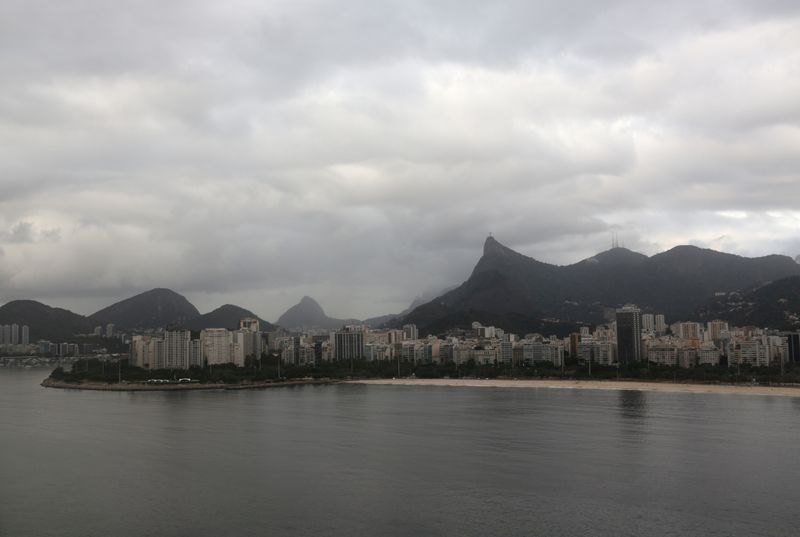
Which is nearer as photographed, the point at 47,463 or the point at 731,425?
the point at 47,463

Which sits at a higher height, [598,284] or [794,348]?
[598,284]

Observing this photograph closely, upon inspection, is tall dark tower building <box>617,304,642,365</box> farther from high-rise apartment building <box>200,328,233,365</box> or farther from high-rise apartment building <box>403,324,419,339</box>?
high-rise apartment building <box>403,324,419,339</box>

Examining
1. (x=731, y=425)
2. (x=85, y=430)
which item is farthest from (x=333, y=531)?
(x=731, y=425)

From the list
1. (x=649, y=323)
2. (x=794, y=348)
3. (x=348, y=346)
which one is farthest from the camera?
(x=649, y=323)

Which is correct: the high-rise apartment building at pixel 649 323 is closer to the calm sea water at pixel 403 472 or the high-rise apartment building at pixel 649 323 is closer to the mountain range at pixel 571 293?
the mountain range at pixel 571 293

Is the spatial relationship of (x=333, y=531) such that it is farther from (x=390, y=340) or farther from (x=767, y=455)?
(x=390, y=340)

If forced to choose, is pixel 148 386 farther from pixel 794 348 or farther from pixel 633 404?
pixel 794 348

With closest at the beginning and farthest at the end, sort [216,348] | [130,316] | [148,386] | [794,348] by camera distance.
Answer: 1. [148,386]
2. [794,348]
3. [216,348]
4. [130,316]

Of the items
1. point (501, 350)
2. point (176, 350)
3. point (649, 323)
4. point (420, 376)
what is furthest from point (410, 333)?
point (176, 350)
